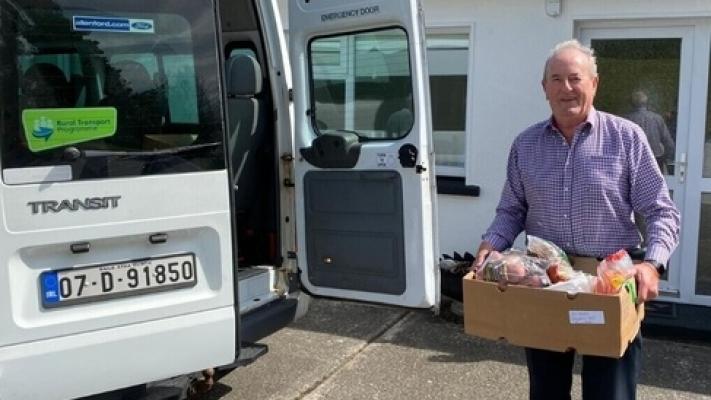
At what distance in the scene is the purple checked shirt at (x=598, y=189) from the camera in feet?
7.98

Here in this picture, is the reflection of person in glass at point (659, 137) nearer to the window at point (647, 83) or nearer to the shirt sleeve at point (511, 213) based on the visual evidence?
the window at point (647, 83)

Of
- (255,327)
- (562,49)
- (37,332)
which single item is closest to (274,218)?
(255,327)

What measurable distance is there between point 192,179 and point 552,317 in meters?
1.43

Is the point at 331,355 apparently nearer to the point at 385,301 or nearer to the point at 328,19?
the point at 385,301

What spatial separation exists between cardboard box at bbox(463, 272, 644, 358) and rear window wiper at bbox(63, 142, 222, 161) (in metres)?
1.20

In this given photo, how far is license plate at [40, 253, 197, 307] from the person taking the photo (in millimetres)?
2617

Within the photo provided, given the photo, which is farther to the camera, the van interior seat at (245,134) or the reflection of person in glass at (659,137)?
the reflection of person in glass at (659,137)

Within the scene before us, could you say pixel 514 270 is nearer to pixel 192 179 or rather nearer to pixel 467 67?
pixel 192 179

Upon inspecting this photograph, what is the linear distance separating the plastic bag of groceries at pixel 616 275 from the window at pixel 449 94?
4147 mm

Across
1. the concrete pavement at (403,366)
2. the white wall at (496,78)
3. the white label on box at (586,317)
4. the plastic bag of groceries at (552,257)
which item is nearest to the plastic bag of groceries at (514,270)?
the plastic bag of groceries at (552,257)

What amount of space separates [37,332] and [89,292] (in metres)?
0.22

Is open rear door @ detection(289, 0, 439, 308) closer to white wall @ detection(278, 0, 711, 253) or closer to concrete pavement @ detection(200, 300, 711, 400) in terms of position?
concrete pavement @ detection(200, 300, 711, 400)

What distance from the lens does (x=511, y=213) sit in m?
2.77

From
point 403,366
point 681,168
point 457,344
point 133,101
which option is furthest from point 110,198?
point 681,168
